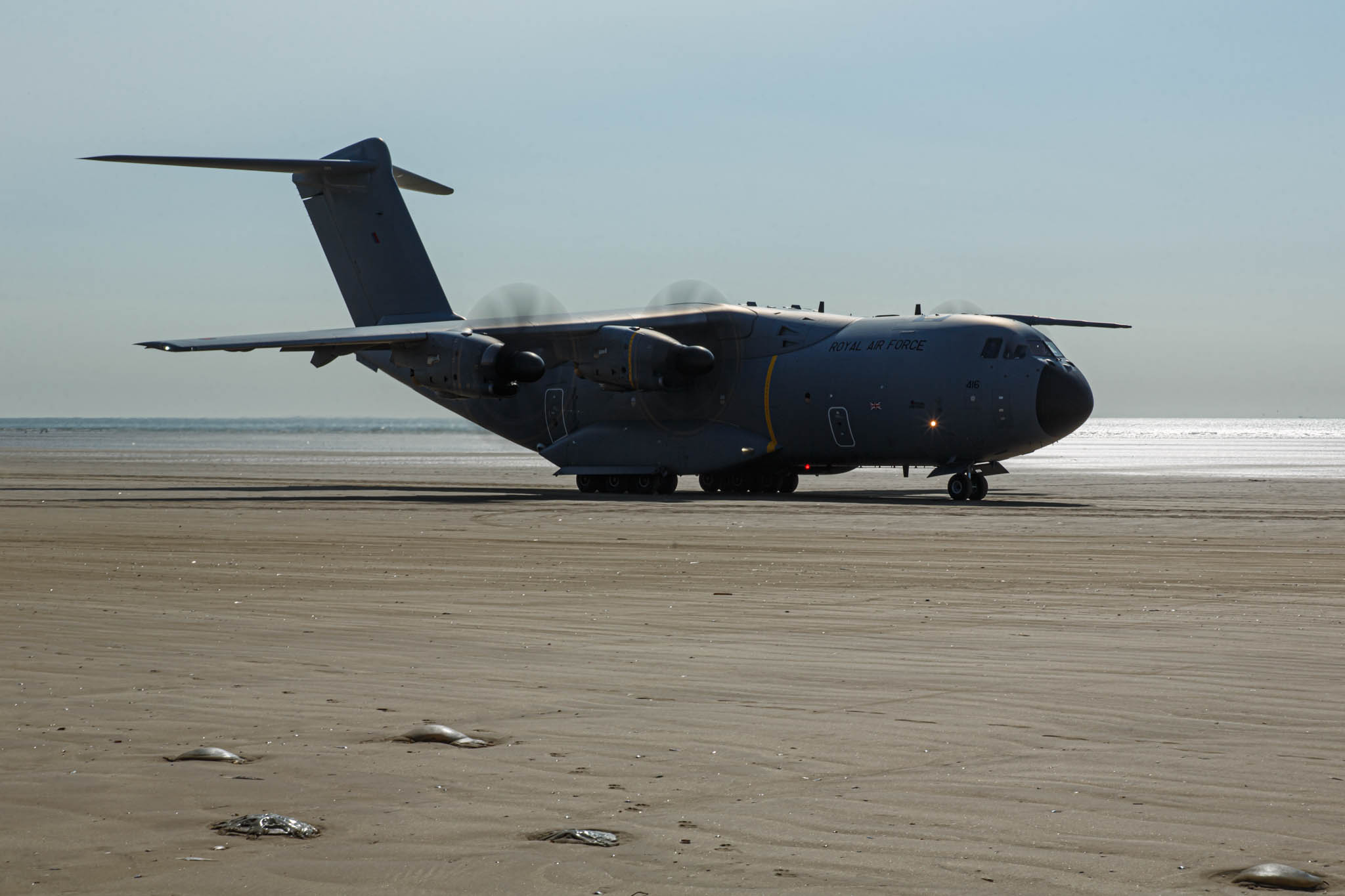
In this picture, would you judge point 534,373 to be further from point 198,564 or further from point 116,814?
point 116,814

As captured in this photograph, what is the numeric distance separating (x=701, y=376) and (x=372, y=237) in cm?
1095

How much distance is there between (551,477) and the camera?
47.3m

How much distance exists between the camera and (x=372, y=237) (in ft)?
129

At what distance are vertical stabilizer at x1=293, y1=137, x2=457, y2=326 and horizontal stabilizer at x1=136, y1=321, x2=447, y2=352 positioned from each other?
5.45 meters

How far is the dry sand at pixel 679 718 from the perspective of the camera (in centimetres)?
481

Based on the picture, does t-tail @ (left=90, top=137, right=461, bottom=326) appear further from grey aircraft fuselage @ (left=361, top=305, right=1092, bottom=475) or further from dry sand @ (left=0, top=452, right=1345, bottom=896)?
dry sand @ (left=0, top=452, right=1345, bottom=896)

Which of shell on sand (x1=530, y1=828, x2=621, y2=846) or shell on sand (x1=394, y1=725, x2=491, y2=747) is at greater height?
shell on sand (x1=530, y1=828, x2=621, y2=846)

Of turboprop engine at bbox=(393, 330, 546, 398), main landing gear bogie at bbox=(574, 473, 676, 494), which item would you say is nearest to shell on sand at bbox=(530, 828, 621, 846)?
turboprop engine at bbox=(393, 330, 546, 398)

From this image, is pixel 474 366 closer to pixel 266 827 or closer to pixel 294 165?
pixel 294 165

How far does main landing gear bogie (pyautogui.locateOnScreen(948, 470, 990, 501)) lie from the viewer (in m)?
30.9

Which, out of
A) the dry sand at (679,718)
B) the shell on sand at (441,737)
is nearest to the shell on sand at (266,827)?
the dry sand at (679,718)

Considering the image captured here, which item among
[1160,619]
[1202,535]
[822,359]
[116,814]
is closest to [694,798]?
[116,814]

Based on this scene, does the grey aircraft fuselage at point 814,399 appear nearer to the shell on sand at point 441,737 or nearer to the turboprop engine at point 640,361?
the turboprop engine at point 640,361

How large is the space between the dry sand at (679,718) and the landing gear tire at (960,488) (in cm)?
1323
